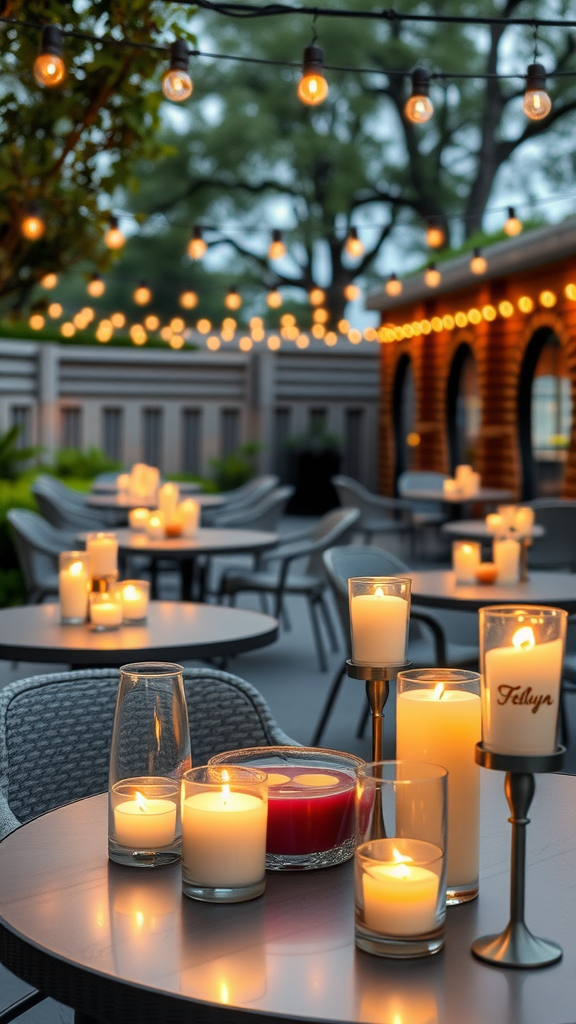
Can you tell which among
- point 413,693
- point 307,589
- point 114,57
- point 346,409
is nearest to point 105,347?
point 346,409

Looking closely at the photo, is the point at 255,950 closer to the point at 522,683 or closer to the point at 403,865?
the point at 403,865

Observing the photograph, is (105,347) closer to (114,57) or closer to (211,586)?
(211,586)

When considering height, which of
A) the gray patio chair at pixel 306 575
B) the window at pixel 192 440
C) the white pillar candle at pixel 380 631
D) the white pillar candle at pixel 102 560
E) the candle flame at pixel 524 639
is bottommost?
the gray patio chair at pixel 306 575

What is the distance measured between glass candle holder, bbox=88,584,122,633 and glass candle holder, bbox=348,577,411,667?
1928mm

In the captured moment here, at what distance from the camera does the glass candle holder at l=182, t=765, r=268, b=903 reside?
128cm

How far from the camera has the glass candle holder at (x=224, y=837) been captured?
4.21 ft

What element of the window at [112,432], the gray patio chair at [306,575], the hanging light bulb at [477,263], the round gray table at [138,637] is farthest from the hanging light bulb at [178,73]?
the window at [112,432]

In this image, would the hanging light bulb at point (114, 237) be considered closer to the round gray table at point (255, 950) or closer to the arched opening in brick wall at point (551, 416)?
the round gray table at point (255, 950)

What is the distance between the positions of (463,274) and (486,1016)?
10.8 metres

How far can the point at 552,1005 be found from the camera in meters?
1.09

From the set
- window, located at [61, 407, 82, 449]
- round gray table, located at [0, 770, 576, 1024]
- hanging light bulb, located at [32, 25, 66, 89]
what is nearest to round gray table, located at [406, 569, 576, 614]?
hanging light bulb, located at [32, 25, 66, 89]

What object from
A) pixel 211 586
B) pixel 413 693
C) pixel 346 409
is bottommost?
pixel 211 586

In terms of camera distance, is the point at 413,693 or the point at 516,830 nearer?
the point at 516,830

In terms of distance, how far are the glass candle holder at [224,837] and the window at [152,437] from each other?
15.0 meters
